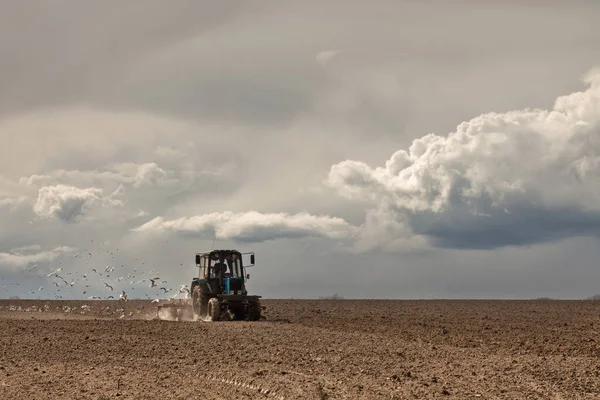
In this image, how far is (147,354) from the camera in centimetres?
2494

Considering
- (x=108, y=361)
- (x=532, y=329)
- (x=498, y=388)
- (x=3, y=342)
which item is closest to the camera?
(x=498, y=388)

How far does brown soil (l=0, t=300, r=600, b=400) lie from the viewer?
57.3ft

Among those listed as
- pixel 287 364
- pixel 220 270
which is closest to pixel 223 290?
pixel 220 270

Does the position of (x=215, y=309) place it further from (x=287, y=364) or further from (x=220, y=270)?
(x=287, y=364)

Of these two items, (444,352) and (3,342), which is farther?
(3,342)

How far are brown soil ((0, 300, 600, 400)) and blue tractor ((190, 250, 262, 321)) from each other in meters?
3.87

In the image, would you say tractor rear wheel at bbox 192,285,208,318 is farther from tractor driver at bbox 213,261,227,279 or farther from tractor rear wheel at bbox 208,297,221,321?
tractor rear wheel at bbox 208,297,221,321

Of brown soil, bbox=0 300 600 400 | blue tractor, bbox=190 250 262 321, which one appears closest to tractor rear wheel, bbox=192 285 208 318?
blue tractor, bbox=190 250 262 321

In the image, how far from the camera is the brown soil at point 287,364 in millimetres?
17453

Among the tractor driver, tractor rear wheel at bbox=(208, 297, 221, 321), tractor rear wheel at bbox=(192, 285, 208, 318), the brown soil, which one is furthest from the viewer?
tractor rear wheel at bbox=(192, 285, 208, 318)

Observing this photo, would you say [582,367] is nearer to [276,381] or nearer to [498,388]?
[498,388]

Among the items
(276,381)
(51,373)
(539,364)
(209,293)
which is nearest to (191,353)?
(51,373)

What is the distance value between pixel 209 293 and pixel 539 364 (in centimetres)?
2277

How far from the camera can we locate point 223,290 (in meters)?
41.0
